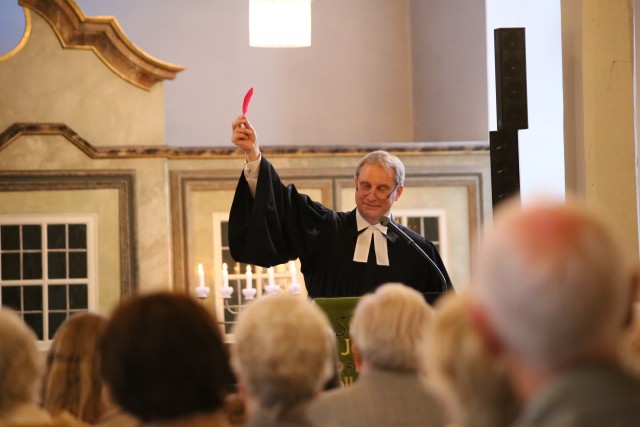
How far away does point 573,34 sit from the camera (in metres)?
6.03

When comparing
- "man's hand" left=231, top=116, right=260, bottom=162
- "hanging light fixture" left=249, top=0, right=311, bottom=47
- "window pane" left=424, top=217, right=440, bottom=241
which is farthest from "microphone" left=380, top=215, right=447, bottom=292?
"window pane" left=424, top=217, right=440, bottom=241

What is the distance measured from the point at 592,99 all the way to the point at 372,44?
6.66 m

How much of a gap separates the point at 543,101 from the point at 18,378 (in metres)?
Result: 6.99

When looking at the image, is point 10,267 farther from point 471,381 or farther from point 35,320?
point 471,381

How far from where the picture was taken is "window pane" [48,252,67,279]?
8898mm

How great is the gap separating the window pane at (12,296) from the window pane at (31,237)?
14.0 inches

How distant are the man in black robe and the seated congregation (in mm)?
2236

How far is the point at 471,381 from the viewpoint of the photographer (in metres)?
1.96

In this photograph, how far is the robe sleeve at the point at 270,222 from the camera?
549cm

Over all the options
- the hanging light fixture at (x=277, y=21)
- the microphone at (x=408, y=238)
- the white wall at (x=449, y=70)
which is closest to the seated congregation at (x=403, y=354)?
the microphone at (x=408, y=238)

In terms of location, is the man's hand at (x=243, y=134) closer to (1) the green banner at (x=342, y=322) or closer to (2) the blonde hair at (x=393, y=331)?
(1) the green banner at (x=342, y=322)

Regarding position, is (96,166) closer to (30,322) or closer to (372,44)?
(30,322)

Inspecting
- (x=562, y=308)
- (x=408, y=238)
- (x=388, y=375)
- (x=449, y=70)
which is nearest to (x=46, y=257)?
(x=449, y=70)

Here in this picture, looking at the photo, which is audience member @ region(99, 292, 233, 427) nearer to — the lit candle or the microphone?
the microphone
